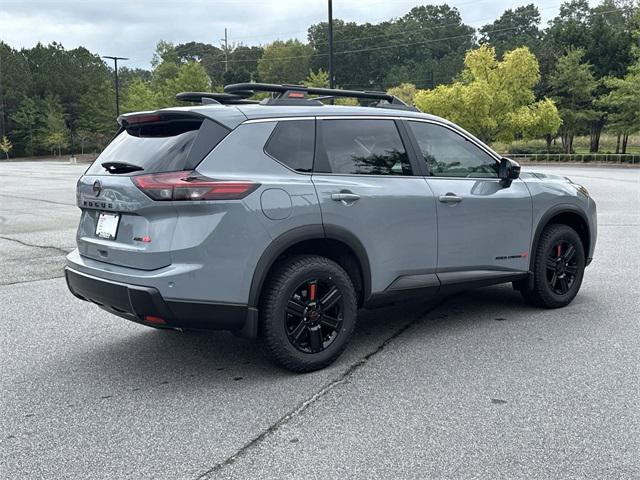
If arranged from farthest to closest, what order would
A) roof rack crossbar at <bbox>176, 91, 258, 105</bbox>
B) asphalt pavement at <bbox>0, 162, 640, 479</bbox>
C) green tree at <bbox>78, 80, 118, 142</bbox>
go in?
1. green tree at <bbox>78, 80, 118, 142</bbox>
2. roof rack crossbar at <bbox>176, 91, 258, 105</bbox>
3. asphalt pavement at <bbox>0, 162, 640, 479</bbox>

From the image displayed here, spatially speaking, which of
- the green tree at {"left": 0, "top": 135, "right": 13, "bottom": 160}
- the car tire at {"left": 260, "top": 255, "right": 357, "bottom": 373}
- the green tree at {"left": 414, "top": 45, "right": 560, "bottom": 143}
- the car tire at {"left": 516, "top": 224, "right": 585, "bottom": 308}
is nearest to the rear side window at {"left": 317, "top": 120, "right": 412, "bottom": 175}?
the car tire at {"left": 260, "top": 255, "right": 357, "bottom": 373}

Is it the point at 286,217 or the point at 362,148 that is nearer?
the point at 286,217

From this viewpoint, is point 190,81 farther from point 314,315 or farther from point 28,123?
point 314,315

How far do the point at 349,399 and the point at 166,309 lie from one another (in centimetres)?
122

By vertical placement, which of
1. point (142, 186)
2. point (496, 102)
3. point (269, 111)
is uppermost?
point (496, 102)

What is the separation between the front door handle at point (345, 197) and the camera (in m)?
4.40

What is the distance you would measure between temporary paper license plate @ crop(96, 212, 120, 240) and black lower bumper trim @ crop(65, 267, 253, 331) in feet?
0.99

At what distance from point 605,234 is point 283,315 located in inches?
321

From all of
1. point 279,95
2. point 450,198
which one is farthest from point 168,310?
point 450,198

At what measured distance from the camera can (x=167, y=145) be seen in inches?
165

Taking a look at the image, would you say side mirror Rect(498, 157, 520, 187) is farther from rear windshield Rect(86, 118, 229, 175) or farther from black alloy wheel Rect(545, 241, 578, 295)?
rear windshield Rect(86, 118, 229, 175)

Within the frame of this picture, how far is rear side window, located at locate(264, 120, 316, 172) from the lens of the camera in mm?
4297

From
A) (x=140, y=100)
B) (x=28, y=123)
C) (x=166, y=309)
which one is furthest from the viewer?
(x=28, y=123)

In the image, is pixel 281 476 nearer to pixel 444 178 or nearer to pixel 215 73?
pixel 444 178
